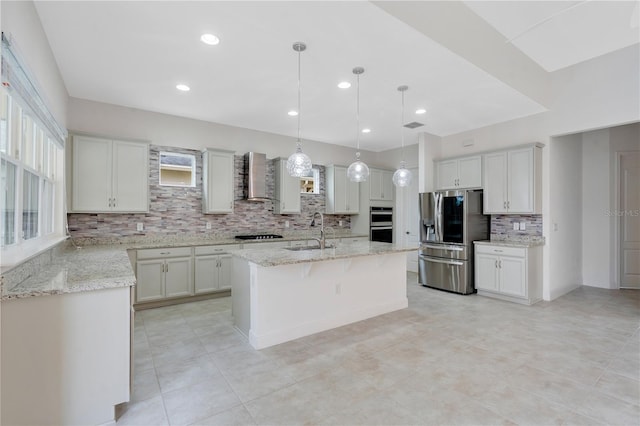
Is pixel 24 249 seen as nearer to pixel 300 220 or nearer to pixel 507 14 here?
pixel 300 220

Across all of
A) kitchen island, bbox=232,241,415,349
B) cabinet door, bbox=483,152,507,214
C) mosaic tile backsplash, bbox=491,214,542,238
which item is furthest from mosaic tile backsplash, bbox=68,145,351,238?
mosaic tile backsplash, bbox=491,214,542,238

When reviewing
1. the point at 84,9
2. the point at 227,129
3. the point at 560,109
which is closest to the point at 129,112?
the point at 227,129

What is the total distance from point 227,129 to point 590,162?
21.4 feet

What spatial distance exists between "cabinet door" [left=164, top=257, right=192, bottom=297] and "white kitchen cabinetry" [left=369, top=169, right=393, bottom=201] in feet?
13.0

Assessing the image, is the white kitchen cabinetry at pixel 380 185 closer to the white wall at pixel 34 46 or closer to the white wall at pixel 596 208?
the white wall at pixel 596 208

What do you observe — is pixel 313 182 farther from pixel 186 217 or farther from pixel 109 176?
pixel 109 176

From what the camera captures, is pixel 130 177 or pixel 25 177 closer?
pixel 25 177

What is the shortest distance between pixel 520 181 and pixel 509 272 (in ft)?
4.62

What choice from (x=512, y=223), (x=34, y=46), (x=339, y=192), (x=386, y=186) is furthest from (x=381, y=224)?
(x=34, y=46)

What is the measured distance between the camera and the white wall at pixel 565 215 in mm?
4922

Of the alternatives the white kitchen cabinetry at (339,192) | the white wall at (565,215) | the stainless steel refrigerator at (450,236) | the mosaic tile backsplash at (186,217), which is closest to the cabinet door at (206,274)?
the mosaic tile backsplash at (186,217)

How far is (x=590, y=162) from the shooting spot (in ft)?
18.8

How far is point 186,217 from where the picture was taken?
5.11m

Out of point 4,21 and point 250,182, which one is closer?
point 4,21
